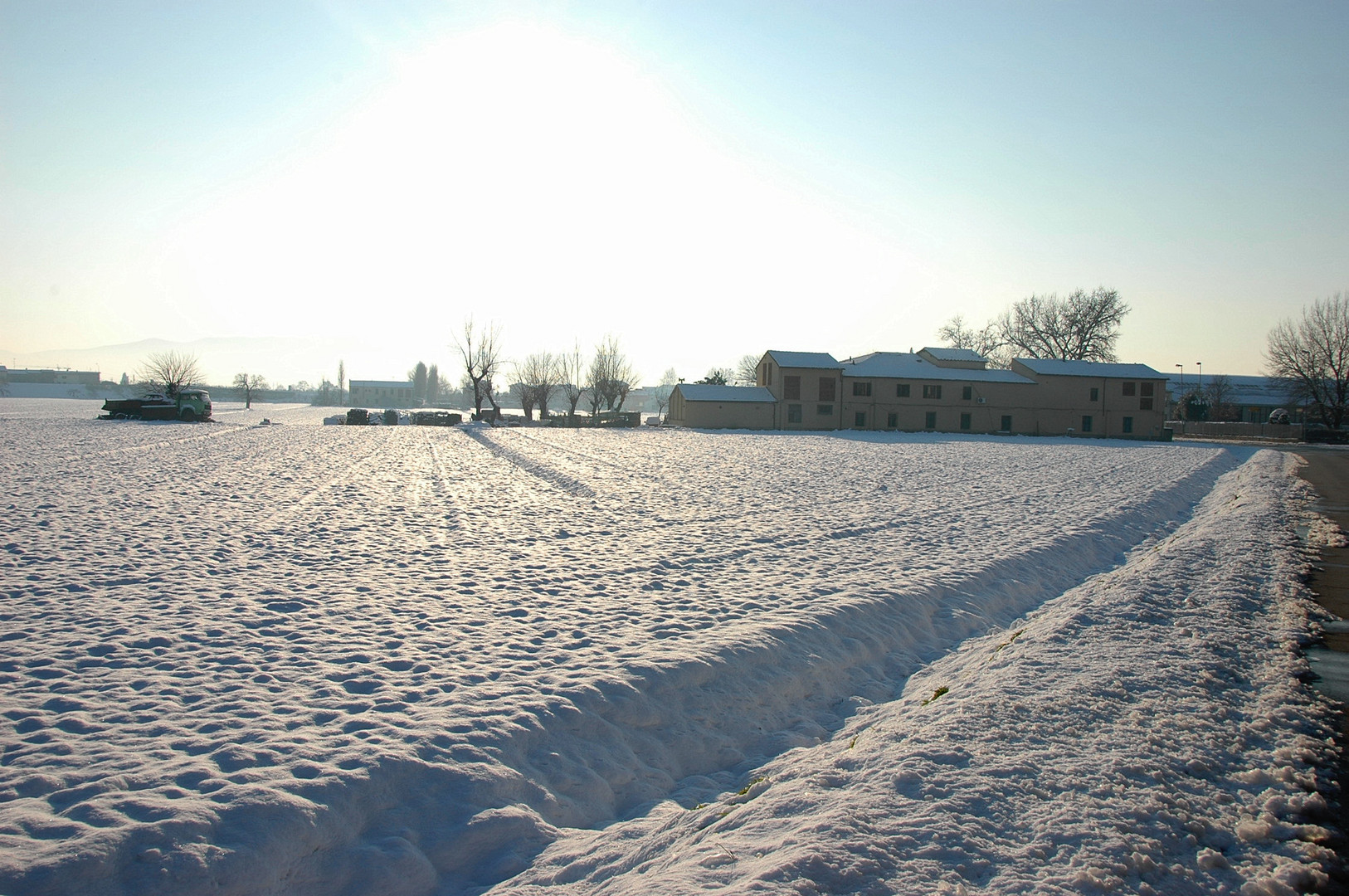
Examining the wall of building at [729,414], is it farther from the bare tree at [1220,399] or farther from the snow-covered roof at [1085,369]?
the bare tree at [1220,399]

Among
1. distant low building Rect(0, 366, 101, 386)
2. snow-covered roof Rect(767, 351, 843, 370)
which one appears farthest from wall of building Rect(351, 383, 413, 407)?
snow-covered roof Rect(767, 351, 843, 370)

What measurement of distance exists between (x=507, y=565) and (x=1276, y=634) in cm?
898

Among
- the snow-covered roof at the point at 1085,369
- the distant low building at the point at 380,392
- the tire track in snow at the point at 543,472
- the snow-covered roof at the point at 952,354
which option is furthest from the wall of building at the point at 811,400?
the distant low building at the point at 380,392

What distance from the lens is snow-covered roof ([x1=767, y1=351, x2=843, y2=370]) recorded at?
63531mm

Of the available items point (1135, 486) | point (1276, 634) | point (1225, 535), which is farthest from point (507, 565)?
point (1135, 486)

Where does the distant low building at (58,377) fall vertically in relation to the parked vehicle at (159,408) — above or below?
above

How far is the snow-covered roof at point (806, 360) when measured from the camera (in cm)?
6353

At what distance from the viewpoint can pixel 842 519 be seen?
14391 mm

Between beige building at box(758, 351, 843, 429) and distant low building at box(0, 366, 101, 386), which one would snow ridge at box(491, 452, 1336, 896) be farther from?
distant low building at box(0, 366, 101, 386)

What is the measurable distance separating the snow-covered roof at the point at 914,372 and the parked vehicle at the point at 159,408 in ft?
168

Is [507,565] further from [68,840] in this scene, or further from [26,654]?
[68,840]

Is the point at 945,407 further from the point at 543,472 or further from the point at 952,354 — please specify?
the point at 543,472

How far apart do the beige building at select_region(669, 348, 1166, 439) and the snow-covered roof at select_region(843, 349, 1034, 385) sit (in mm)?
77

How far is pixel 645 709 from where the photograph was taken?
5789 millimetres
